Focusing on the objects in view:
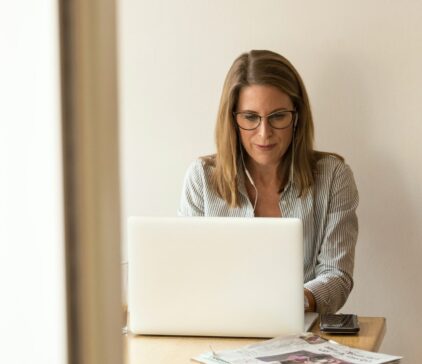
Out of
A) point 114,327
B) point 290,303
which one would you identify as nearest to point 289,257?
point 290,303

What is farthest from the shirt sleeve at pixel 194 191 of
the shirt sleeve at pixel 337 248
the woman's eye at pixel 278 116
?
the shirt sleeve at pixel 337 248

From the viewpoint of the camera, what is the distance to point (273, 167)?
7.73ft

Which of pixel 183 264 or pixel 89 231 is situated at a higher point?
pixel 89 231

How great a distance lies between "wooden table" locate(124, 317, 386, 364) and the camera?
1.58 m

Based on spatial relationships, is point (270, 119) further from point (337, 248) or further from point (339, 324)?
point (339, 324)

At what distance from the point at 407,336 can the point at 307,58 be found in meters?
0.94

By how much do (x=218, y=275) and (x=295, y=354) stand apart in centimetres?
24

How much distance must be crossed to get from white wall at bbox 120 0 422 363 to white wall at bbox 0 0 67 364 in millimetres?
2204

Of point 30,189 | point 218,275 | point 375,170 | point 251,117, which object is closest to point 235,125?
point 251,117

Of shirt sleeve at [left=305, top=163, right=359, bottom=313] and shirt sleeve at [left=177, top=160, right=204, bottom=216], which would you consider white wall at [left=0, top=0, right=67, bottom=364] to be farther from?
shirt sleeve at [left=177, top=160, right=204, bottom=216]

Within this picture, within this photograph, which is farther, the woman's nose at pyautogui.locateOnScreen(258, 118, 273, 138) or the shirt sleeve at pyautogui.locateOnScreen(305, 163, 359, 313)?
the woman's nose at pyautogui.locateOnScreen(258, 118, 273, 138)

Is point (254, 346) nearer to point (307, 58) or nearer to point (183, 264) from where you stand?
point (183, 264)

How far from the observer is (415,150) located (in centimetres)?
246

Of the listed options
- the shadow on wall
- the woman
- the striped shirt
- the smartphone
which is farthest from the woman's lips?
the smartphone
